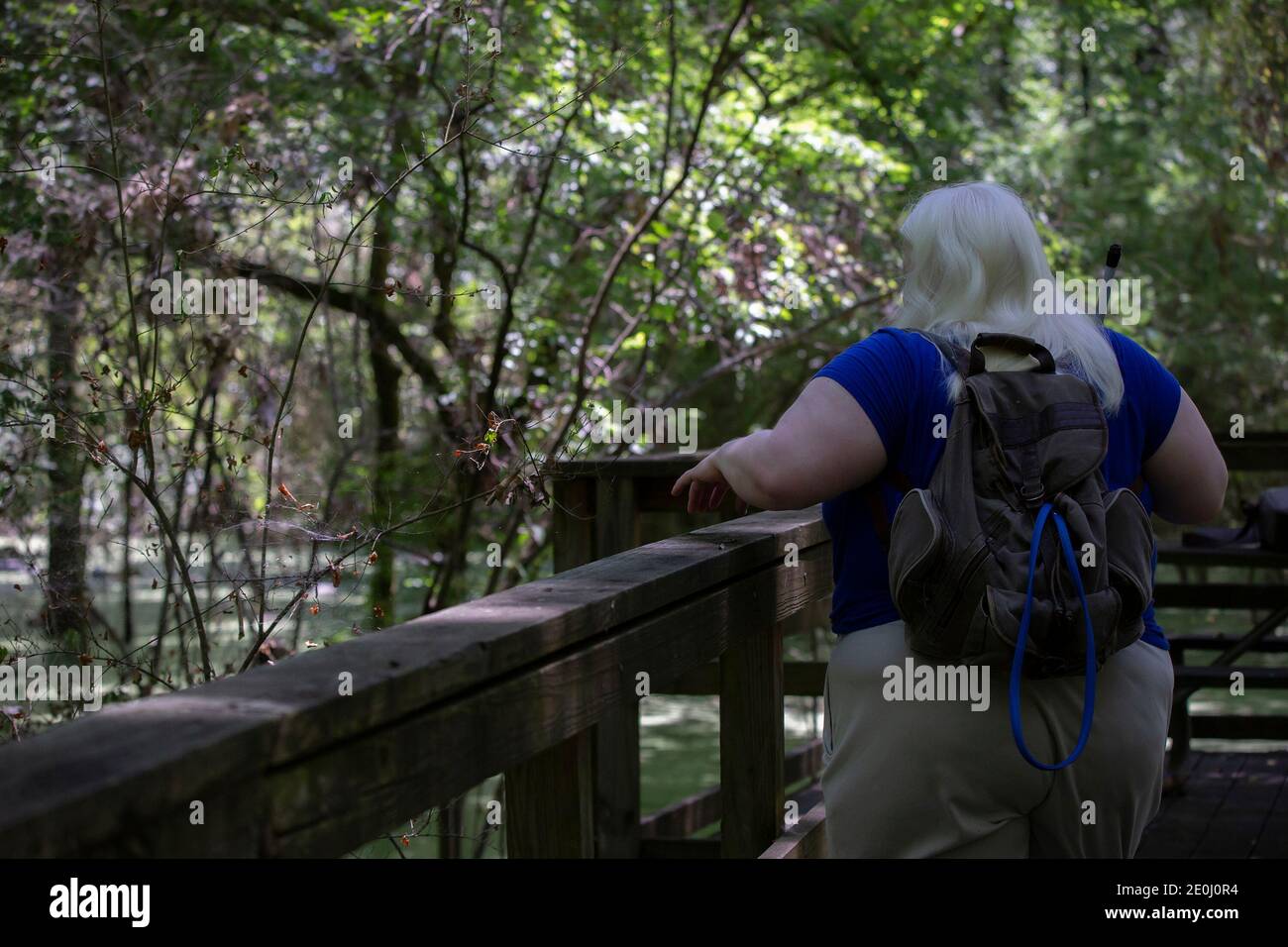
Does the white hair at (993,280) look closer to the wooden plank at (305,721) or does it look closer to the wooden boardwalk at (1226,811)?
the wooden plank at (305,721)

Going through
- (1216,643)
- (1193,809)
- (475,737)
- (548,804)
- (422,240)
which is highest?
(422,240)

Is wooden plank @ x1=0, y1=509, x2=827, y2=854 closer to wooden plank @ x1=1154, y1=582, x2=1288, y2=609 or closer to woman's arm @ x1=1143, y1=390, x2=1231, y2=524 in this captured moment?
woman's arm @ x1=1143, y1=390, x2=1231, y2=524

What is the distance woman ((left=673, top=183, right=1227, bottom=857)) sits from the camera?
2.00 metres

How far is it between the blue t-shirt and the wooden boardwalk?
85.5 inches

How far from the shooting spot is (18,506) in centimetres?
551

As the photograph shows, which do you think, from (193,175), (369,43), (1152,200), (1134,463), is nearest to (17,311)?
(193,175)

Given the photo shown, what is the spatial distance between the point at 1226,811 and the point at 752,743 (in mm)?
2447

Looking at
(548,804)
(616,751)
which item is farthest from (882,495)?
(616,751)

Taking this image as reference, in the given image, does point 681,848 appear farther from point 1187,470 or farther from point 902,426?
point 902,426

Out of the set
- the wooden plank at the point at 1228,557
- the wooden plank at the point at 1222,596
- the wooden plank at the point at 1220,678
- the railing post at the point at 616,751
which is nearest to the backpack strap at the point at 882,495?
the railing post at the point at 616,751

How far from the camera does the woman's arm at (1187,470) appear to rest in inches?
87.2

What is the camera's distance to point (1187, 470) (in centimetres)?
223

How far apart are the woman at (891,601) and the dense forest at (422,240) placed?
6.09ft
